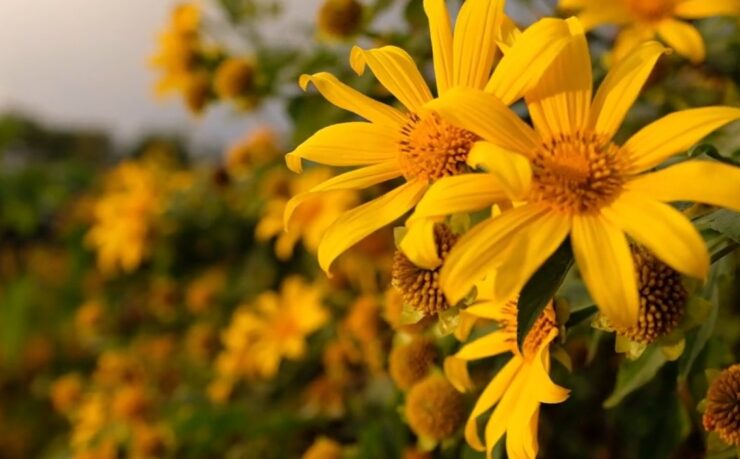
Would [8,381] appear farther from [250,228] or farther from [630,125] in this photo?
[630,125]

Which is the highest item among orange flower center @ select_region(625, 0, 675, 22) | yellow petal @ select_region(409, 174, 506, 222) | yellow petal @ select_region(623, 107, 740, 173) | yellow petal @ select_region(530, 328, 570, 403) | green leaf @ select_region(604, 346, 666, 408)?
orange flower center @ select_region(625, 0, 675, 22)

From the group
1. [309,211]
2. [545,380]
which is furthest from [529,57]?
[309,211]

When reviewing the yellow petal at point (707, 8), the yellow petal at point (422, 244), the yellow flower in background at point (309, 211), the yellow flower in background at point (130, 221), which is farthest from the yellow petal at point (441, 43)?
the yellow flower in background at point (130, 221)

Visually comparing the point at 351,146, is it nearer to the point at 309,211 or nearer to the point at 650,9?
the point at 650,9

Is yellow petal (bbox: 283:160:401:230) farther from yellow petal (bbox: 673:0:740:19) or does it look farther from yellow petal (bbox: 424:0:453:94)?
yellow petal (bbox: 673:0:740:19)

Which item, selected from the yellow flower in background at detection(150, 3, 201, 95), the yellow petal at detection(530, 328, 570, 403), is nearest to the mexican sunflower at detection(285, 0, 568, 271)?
the yellow petal at detection(530, 328, 570, 403)

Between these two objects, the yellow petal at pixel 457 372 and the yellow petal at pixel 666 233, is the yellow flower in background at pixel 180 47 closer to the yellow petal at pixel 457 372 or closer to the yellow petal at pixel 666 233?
the yellow petal at pixel 457 372

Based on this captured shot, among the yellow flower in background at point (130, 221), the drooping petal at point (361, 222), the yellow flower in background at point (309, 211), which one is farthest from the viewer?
the yellow flower in background at point (130, 221)
